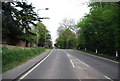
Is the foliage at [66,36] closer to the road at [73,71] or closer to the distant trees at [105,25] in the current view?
the distant trees at [105,25]

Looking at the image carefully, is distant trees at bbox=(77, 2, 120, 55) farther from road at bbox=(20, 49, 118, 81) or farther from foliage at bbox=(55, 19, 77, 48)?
foliage at bbox=(55, 19, 77, 48)

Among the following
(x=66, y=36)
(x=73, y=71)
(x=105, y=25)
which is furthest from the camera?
(x=66, y=36)

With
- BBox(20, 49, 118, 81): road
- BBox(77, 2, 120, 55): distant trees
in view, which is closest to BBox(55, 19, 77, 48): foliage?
BBox(77, 2, 120, 55): distant trees

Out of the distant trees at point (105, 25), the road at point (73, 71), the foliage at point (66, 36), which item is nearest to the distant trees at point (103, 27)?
the distant trees at point (105, 25)

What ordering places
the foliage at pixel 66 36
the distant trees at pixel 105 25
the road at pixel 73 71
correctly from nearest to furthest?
1. the road at pixel 73 71
2. the distant trees at pixel 105 25
3. the foliage at pixel 66 36

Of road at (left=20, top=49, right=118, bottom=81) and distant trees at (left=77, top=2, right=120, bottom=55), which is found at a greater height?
distant trees at (left=77, top=2, right=120, bottom=55)

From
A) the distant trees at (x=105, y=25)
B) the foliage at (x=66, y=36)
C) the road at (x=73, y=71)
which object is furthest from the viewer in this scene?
the foliage at (x=66, y=36)

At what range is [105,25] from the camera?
2872 centimetres

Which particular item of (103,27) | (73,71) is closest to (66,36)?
(103,27)

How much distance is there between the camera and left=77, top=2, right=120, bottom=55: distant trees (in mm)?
20531

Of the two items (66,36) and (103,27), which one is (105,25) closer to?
(103,27)

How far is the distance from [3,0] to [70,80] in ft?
32.4

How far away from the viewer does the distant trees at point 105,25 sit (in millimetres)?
20531

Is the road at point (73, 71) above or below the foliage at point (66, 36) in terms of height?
below
